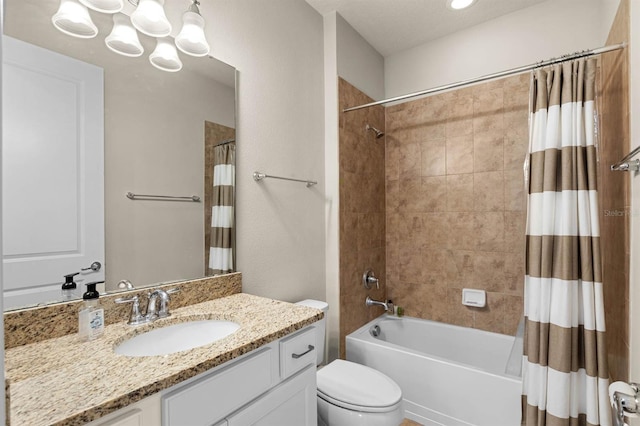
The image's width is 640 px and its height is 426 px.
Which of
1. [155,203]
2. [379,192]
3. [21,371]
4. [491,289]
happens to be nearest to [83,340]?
[21,371]

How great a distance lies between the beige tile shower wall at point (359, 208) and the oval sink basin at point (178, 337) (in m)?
1.12

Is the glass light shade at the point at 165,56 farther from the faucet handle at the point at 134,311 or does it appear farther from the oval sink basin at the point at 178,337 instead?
the oval sink basin at the point at 178,337

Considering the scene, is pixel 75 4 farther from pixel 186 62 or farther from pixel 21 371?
pixel 21 371

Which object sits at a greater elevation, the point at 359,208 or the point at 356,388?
the point at 359,208

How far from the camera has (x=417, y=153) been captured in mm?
2670

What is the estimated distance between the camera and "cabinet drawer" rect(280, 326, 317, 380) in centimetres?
112

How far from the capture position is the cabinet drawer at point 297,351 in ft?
3.69

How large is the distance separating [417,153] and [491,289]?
1.20 meters

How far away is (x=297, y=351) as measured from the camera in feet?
3.89

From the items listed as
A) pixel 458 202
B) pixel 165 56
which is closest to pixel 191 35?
pixel 165 56

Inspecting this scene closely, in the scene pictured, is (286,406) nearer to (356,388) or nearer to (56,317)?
(356,388)

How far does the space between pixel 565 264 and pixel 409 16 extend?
1889 millimetres

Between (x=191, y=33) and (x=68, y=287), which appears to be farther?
(x=191, y=33)

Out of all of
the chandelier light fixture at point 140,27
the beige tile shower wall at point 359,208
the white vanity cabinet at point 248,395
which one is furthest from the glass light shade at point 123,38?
the beige tile shower wall at point 359,208
